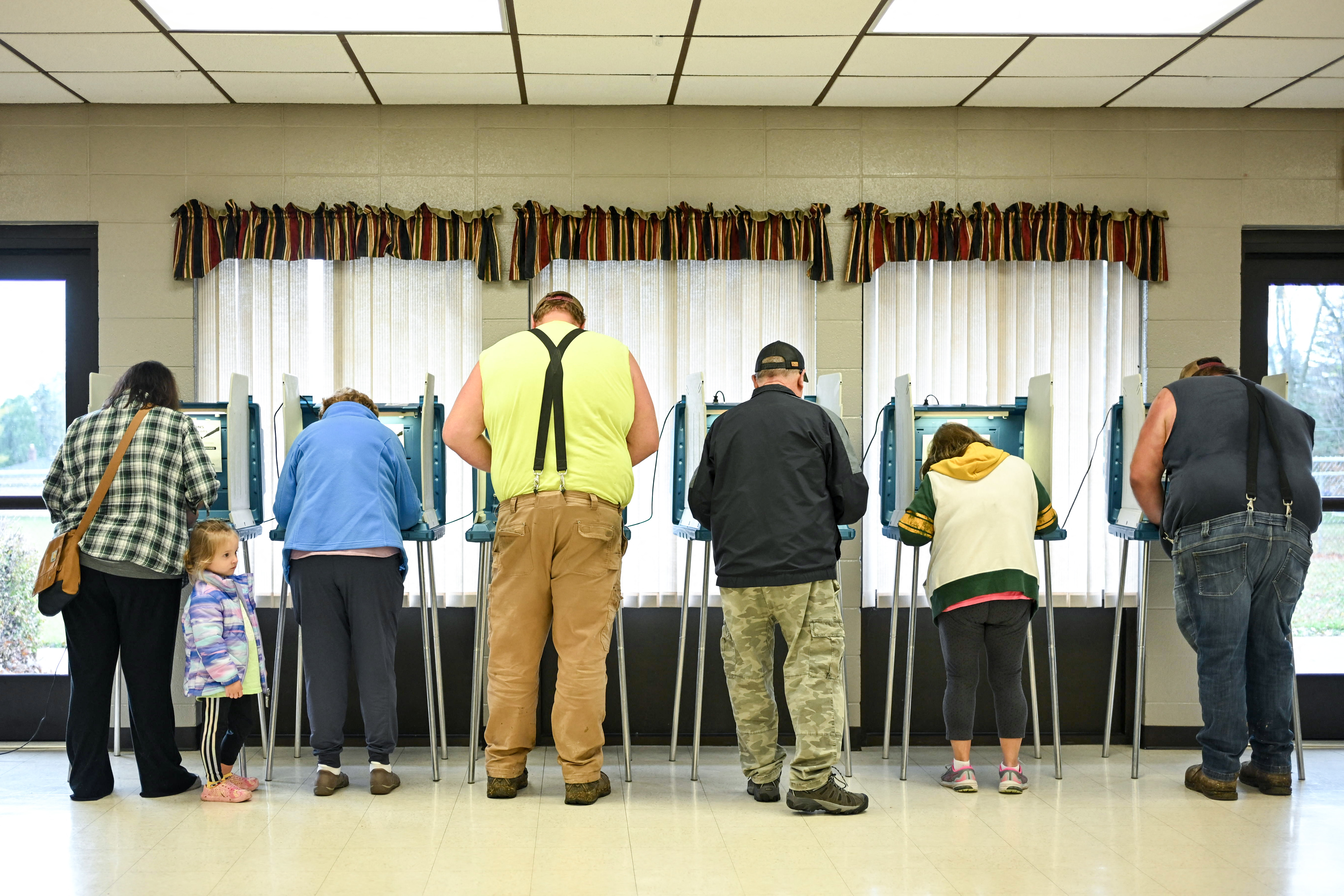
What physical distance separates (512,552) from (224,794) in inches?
46.2

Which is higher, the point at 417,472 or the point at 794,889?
the point at 417,472

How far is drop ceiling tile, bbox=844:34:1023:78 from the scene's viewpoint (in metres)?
3.45

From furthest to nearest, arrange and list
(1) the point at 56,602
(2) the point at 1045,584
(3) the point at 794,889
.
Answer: (2) the point at 1045,584 → (1) the point at 56,602 → (3) the point at 794,889

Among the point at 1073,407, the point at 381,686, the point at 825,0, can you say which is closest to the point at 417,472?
the point at 381,686

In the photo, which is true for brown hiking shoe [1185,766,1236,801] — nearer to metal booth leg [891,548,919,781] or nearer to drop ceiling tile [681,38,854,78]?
metal booth leg [891,548,919,781]

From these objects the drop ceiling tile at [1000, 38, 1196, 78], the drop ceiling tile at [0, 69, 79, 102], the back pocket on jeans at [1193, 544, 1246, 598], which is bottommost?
the back pocket on jeans at [1193, 544, 1246, 598]

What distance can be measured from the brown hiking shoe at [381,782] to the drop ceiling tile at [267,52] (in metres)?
2.37

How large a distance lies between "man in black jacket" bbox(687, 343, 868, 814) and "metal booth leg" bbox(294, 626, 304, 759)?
134 cm

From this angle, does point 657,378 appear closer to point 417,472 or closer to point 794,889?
point 417,472

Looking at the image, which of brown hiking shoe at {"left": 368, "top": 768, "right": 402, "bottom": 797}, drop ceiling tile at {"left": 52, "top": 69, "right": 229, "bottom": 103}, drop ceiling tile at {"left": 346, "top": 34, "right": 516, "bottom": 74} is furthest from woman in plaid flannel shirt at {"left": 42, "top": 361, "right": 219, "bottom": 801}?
drop ceiling tile at {"left": 346, "top": 34, "right": 516, "bottom": 74}

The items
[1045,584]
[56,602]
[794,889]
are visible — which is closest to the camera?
[794,889]

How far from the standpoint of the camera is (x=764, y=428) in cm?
309

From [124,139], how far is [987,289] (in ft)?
11.3

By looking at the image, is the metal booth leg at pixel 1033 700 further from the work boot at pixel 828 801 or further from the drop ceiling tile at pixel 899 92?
the drop ceiling tile at pixel 899 92
